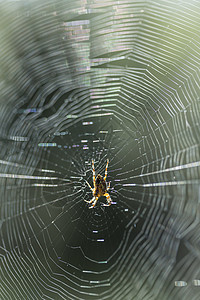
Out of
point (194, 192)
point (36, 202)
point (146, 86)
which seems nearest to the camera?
point (194, 192)

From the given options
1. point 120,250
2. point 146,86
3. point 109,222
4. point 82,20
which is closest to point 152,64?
point 146,86

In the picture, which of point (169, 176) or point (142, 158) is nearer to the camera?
point (169, 176)

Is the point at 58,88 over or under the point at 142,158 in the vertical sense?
over

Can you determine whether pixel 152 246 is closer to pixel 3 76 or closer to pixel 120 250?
pixel 120 250

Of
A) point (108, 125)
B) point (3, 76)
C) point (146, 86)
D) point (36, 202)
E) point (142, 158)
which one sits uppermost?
point (3, 76)

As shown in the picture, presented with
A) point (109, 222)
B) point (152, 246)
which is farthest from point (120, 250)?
point (152, 246)

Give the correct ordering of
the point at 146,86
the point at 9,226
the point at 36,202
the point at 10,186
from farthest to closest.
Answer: the point at 36,202
the point at 9,226
the point at 10,186
the point at 146,86

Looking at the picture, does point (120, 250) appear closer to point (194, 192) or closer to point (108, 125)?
point (108, 125)
